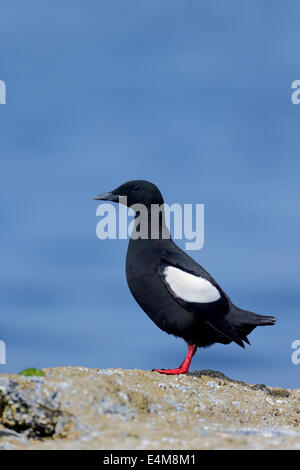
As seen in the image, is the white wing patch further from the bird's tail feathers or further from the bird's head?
the bird's head

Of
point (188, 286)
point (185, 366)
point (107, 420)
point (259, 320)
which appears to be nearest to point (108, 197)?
point (188, 286)

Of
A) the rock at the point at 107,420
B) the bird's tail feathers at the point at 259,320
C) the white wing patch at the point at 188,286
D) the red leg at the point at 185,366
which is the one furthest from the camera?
the bird's tail feathers at the point at 259,320

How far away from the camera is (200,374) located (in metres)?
8.73

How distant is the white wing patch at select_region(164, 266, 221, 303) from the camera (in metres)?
8.58

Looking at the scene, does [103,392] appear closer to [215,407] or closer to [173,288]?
[215,407]

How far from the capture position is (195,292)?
28.5 ft

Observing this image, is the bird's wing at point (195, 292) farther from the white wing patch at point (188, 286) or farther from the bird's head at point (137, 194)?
the bird's head at point (137, 194)

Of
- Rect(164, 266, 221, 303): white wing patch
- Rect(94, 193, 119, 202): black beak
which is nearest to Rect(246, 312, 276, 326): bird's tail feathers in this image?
Rect(164, 266, 221, 303): white wing patch

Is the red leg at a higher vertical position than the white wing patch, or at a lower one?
lower

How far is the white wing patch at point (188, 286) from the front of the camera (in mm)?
8584

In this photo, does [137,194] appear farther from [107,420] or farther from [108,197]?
[107,420]

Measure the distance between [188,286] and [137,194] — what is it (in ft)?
5.67

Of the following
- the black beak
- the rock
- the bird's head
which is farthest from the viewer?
the black beak

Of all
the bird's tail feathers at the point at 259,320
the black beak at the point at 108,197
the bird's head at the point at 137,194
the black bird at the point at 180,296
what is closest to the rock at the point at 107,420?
the black bird at the point at 180,296
